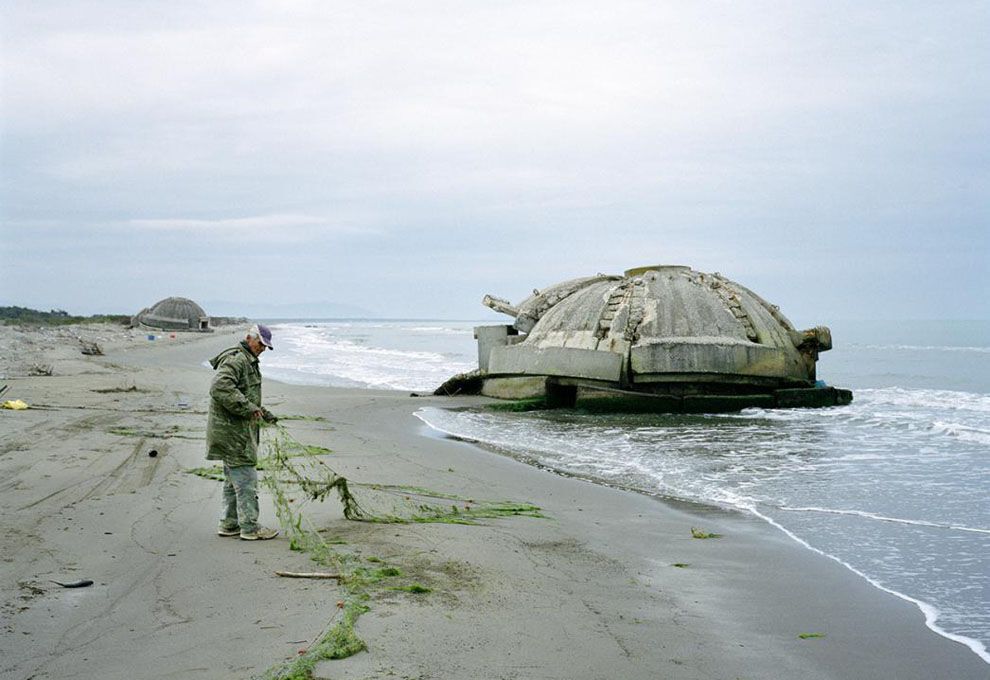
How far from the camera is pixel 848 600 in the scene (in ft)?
18.3

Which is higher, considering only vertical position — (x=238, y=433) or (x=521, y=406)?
(x=238, y=433)

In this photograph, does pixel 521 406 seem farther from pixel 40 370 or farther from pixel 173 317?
pixel 173 317

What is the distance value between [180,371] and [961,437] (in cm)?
2064

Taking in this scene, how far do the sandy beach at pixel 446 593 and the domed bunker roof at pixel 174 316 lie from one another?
6269cm

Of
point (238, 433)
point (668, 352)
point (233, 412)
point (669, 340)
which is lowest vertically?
point (238, 433)

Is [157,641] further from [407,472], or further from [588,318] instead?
[588,318]

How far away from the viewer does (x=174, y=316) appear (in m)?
69.7

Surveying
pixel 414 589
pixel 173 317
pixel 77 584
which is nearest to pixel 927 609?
pixel 414 589

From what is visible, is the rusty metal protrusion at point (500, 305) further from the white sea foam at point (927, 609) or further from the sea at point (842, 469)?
the white sea foam at point (927, 609)

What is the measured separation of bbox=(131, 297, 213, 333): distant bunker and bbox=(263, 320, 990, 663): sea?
56623 mm

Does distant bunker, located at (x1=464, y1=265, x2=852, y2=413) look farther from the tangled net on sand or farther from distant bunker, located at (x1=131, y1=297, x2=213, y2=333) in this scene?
distant bunker, located at (x1=131, y1=297, x2=213, y2=333)

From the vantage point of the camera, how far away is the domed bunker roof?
68.6 meters

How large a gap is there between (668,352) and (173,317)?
60164mm

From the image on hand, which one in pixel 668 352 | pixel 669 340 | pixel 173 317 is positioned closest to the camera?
pixel 668 352
